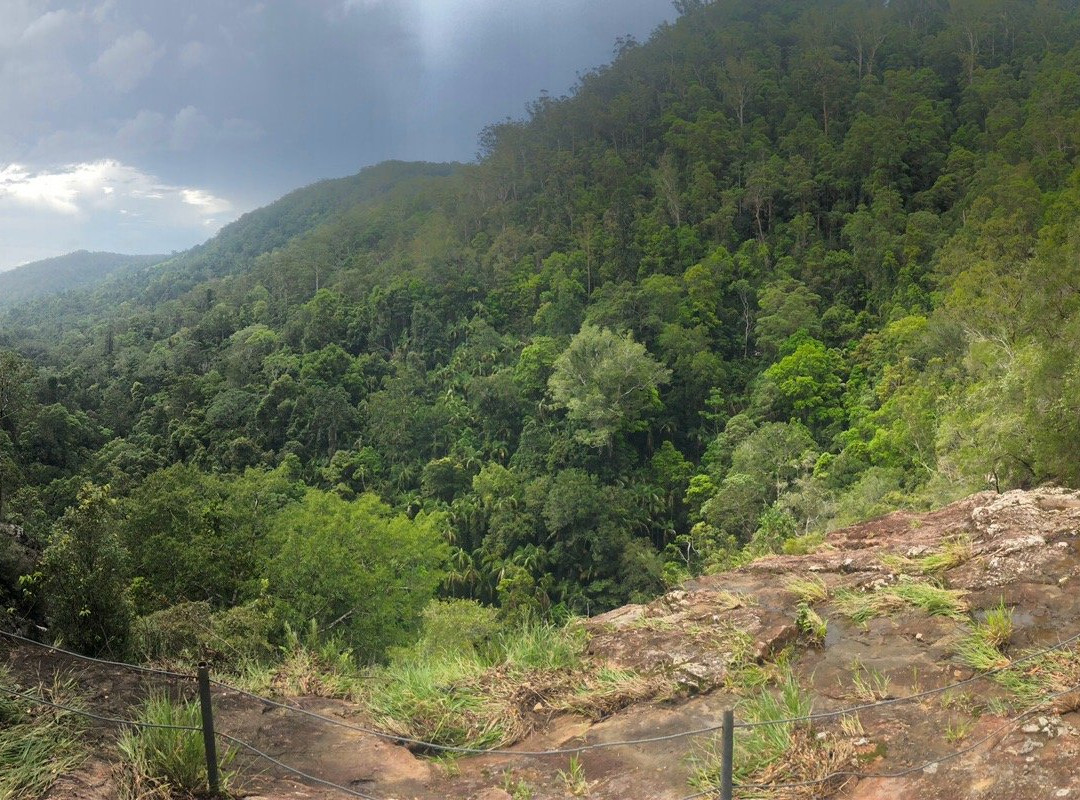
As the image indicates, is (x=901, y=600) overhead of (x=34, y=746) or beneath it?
beneath

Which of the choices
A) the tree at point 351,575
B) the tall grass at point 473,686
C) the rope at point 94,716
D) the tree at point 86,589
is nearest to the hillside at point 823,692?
the tall grass at point 473,686

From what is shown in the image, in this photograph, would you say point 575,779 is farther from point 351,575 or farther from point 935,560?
point 351,575

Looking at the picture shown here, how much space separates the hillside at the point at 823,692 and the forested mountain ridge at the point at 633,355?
81.3 inches

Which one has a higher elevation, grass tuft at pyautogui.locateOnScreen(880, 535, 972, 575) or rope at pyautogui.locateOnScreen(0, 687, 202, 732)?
rope at pyautogui.locateOnScreen(0, 687, 202, 732)

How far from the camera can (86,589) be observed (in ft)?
17.7

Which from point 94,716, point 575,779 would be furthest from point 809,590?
point 94,716

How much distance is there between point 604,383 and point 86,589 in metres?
27.9

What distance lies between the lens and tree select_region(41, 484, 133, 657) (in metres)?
5.31

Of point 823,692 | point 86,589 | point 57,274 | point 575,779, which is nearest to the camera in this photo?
point 575,779

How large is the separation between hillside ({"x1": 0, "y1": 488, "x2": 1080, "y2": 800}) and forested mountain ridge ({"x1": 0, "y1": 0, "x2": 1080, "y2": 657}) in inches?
81.3

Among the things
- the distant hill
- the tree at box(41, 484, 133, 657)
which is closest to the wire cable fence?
the tree at box(41, 484, 133, 657)

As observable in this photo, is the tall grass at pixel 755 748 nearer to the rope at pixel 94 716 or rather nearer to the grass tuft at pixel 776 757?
the grass tuft at pixel 776 757

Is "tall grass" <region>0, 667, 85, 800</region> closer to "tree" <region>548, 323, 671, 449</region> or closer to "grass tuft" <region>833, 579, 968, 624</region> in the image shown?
"grass tuft" <region>833, 579, 968, 624</region>

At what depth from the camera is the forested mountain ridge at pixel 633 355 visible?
15.2 meters
